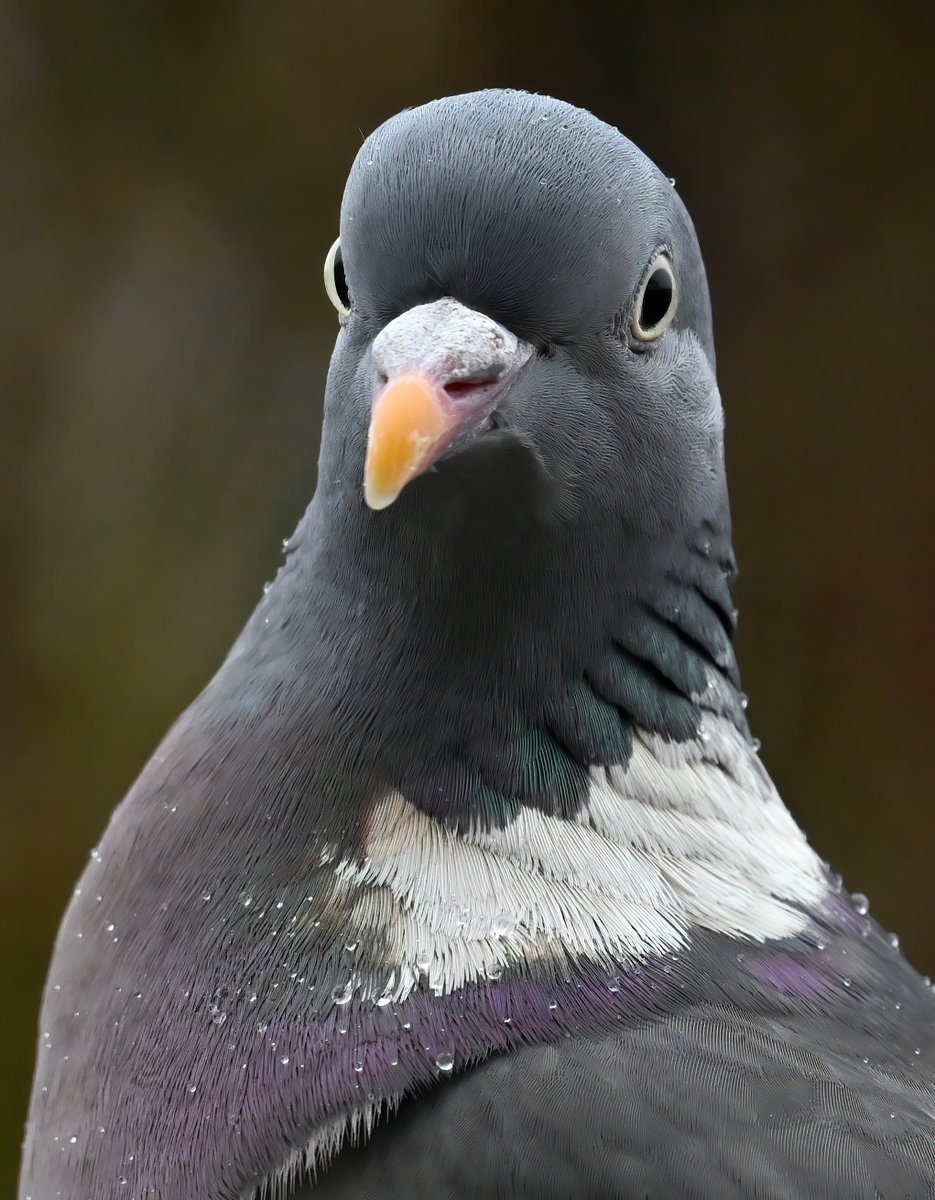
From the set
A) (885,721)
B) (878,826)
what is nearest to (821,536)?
(885,721)

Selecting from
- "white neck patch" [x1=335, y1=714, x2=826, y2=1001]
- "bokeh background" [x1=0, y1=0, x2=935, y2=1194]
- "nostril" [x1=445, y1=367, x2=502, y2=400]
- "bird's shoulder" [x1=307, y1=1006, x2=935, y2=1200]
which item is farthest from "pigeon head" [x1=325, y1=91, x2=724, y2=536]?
"bokeh background" [x1=0, y1=0, x2=935, y2=1194]

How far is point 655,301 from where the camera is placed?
84.4 inches

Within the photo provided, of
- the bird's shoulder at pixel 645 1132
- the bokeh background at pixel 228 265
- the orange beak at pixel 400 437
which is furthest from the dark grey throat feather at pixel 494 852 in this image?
the bokeh background at pixel 228 265

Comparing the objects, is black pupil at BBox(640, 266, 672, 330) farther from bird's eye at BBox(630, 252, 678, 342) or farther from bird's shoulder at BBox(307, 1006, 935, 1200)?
bird's shoulder at BBox(307, 1006, 935, 1200)

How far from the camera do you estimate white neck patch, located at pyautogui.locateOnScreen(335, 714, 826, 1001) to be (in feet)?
6.28

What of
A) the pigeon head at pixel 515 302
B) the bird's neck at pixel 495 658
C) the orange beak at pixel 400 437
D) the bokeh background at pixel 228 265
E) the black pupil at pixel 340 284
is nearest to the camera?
the orange beak at pixel 400 437

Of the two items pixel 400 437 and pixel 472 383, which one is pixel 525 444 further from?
pixel 400 437

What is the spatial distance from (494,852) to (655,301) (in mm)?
766

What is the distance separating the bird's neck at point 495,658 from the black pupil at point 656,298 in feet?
0.96

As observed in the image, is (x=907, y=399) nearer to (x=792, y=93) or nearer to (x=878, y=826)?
(x=792, y=93)

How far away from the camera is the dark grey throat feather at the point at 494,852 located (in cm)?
179

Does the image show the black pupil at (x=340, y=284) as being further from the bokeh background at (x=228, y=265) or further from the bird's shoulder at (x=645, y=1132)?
the bokeh background at (x=228, y=265)

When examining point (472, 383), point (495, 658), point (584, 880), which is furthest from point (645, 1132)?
point (472, 383)

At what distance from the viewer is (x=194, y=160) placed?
541 cm
